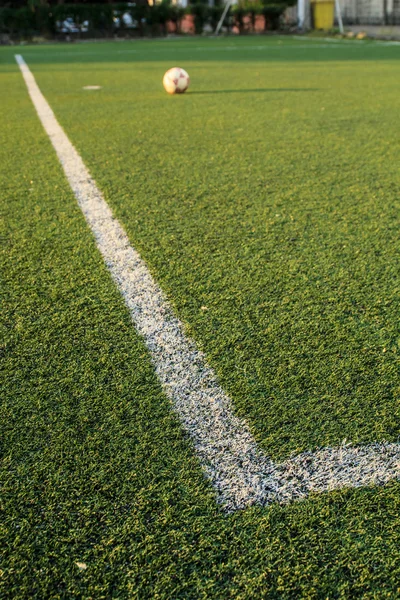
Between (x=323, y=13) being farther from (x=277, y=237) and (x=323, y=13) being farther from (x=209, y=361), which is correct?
(x=209, y=361)

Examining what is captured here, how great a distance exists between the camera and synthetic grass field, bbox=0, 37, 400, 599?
59.6 inches

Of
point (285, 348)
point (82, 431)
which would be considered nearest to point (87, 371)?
point (82, 431)

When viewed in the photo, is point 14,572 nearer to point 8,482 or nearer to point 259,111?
point 8,482

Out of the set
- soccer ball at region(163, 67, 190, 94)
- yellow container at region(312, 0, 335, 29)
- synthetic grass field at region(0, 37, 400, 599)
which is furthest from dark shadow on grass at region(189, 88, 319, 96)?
yellow container at region(312, 0, 335, 29)

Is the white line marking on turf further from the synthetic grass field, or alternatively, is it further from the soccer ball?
the soccer ball

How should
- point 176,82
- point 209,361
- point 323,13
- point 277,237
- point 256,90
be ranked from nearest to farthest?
point 209,361
point 277,237
point 176,82
point 256,90
point 323,13

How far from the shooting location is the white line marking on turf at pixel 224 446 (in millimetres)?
1737

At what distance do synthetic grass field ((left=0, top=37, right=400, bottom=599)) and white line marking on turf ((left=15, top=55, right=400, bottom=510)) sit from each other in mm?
42

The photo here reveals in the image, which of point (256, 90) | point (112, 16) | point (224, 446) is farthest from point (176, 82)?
point (112, 16)

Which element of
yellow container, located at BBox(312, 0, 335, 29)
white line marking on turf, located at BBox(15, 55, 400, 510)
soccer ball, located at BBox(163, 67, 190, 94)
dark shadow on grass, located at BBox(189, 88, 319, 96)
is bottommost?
white line marking on turf, located at BBox(15, 55, 400, 510)

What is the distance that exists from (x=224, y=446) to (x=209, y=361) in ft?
1.63

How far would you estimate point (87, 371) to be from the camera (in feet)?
7.47

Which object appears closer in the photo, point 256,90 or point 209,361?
point 209,361

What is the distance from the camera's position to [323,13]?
31375 millimetres
